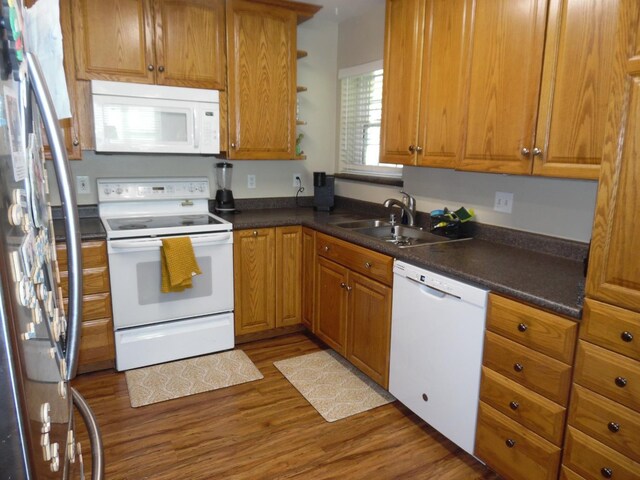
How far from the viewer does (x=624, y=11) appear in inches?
53.3

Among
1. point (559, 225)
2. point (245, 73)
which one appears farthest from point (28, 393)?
point (245, 73)

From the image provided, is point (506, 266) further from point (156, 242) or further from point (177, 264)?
point (156, 242)

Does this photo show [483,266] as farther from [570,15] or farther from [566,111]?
[570,15]

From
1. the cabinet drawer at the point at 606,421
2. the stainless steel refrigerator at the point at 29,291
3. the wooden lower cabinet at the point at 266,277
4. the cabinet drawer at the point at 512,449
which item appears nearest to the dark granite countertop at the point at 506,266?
the cabinet drawer at the point at 606,421

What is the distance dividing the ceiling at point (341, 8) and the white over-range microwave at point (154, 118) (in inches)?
40.3

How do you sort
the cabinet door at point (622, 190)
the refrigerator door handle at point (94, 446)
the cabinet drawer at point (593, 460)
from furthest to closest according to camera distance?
the cabinet drawer at point (593, 460) → the cabinet door at point (622, 190) → the refrigerator door handle at point (94, 446)

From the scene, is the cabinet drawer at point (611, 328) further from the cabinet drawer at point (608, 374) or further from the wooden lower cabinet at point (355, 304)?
the wooden lower cabinet at point (355, 304)

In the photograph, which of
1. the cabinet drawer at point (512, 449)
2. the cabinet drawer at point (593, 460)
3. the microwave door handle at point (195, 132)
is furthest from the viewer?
the microwave door handle at point (195, 132)

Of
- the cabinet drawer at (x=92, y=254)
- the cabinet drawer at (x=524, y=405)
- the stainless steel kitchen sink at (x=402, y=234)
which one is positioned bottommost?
the cabinet drawer at (x=524, y=405)

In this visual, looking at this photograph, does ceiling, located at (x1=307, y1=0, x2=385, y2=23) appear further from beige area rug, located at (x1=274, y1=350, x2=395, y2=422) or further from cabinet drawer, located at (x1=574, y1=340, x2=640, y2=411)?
cabinet drawer, located at (x1=574, y1=340, x2=640, y2=411)

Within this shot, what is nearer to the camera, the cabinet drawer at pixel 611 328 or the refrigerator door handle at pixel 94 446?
the refrigerator door handle at pixel 94 446

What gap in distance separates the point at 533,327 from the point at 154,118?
2.34m

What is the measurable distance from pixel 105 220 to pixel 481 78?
2.30m

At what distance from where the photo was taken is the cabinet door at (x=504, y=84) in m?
1.90
